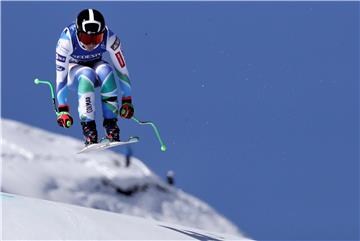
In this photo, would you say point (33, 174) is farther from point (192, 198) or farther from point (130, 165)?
point (192, 198)

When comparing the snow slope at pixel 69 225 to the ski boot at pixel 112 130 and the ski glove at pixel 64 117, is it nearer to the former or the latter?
the ski boot at pixel 112 130

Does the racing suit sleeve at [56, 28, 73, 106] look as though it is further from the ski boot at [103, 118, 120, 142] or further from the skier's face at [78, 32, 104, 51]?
the ski boot at [103, 118, 120, 142]

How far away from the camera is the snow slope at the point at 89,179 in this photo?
333ft

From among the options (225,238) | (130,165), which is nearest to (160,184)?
(130,165)

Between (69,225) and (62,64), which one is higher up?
(62,64)

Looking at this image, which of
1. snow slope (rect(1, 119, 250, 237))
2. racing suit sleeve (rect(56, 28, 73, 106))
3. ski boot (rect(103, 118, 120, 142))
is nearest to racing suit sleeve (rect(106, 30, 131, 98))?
ski boot (rect(103, 118, 120, 142))

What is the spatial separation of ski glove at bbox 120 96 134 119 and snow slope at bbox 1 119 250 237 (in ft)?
260

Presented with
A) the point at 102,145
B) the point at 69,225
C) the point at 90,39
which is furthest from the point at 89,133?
the point at 69,225

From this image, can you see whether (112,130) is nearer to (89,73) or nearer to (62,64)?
(89,73)

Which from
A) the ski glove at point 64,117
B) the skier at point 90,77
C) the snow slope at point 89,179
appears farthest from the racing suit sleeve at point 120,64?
the snow slope at point 89,179

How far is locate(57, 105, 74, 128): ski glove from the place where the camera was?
16766mm

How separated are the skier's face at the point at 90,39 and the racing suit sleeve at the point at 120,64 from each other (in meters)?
0.28

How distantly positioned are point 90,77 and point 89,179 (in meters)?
91.7

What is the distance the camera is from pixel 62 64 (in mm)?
17188
